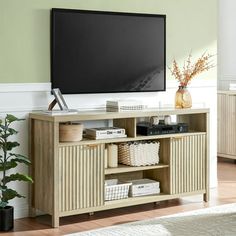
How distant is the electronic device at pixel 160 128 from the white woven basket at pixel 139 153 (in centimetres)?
12

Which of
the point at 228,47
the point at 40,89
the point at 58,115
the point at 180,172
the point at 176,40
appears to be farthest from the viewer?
the point at 228,47

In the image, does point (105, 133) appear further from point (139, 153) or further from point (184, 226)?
point (184, 226)

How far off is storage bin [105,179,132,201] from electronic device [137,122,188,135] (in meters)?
0.48

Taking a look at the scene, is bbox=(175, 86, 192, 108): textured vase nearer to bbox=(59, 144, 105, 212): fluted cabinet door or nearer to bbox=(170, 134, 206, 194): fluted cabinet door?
bbox=(170, 134, 206, 194): fluted cabinet door

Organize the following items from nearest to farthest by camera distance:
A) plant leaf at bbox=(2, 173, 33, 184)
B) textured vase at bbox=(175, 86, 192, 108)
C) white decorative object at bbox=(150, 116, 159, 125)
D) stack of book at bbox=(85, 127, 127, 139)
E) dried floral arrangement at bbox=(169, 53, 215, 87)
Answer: plant leaf at bbox=(2, 173, 33, 184), stack of book at bbox=(85, 127, 127, 139), white decorative object at bbox=(150, 116, 159, 125), textured vase at bbox=(175, 86, 192, 108), dried floral arrangement at bbox=(169, 53, 215, 87)

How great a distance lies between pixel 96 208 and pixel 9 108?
1.06 meters

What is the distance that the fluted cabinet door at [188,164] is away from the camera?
525 cm

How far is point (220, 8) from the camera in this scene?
7.99m

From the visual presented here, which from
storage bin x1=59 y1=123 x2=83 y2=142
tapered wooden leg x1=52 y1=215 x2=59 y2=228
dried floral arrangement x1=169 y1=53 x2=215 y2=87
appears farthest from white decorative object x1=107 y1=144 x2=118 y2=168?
dried floral arrangement x1=169 y1=53 x2=215 y2=87

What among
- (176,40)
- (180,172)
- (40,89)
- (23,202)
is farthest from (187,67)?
(23,202)

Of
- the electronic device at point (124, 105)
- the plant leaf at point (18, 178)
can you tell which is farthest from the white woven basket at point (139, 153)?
the plant leaf at point (18, 178)

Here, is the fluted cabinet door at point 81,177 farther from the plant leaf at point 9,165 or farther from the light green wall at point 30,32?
the light green wall at point 30,32

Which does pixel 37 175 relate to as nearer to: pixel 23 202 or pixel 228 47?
pixel 23 202

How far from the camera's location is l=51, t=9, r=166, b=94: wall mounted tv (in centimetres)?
496
